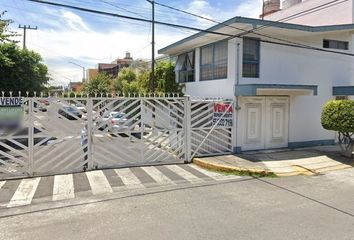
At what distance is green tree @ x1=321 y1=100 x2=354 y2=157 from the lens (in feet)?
35.3

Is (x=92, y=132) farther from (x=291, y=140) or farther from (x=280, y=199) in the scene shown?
(x=291, y=140)

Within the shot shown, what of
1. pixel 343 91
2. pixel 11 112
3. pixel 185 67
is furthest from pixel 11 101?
pixel 343 91

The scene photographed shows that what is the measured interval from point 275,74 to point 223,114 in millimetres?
2863

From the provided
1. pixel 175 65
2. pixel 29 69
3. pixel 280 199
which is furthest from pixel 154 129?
pixel 29 69

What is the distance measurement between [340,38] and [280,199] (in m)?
9.98

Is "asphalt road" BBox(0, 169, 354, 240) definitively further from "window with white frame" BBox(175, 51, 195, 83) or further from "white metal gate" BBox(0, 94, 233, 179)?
"window with white frame" BBox(175, 51, 195, 83)

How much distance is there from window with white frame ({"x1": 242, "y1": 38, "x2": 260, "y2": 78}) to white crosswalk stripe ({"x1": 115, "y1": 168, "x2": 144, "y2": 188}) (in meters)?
5.69

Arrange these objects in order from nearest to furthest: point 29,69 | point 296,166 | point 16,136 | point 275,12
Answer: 1. point 16,136
2. point 296,166
3. point 29,69
4. point 275,12

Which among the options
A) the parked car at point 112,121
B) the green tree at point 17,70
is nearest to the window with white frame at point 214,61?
the parked car at point 112,121

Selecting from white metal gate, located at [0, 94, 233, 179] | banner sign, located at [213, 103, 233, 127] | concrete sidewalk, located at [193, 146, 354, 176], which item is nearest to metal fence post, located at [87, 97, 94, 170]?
white metal gate, located at [0, 94, 233, 179]

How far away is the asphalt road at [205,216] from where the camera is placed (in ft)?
16.8

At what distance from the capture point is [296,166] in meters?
10.2

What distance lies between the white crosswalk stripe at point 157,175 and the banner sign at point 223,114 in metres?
3.02

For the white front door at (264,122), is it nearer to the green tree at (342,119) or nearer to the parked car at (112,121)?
the green tree at (342,119)
